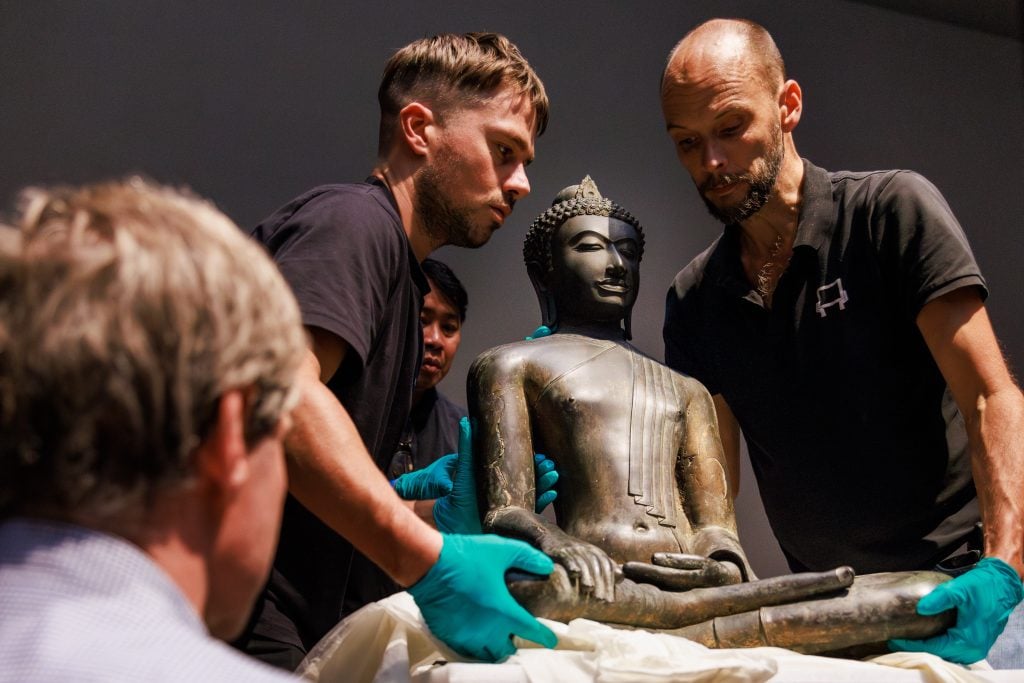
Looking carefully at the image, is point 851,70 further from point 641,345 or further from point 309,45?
point 309,45

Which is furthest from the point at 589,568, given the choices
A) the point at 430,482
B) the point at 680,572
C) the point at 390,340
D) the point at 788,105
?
the point at 788,105

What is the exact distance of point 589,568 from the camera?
176cm

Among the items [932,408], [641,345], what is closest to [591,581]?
[932,408]

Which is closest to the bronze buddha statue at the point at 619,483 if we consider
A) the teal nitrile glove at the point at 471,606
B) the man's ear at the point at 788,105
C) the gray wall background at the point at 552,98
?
the teal nitrile glove at the point at 471,606

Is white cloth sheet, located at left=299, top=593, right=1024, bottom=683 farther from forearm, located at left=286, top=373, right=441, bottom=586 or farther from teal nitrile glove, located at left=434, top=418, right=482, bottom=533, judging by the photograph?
teal nitrile glove, located at left=434, top=418, right=482, bottom=533

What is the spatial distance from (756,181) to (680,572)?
100cm

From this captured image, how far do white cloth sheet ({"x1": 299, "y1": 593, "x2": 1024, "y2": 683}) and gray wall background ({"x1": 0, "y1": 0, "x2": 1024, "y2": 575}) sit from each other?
1879 millimetres

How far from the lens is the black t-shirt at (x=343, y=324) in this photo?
1.72 meters

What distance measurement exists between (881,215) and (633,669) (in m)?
1.33

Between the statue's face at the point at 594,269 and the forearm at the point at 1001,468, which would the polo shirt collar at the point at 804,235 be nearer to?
the statue's face at the point at 594,269

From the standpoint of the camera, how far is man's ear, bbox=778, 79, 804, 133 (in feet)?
8.48

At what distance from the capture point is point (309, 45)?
3.33 metres

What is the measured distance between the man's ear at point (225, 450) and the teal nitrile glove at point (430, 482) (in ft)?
4.50

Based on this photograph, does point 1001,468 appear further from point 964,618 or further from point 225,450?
point 225,450
